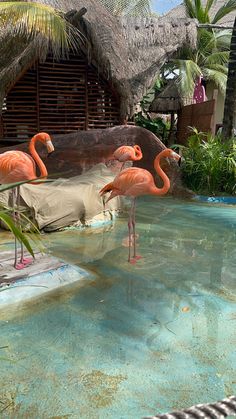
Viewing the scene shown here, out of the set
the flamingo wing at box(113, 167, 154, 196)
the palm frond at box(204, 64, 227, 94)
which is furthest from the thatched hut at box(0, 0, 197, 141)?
the palm frond at box(204, 64, 227, 94)

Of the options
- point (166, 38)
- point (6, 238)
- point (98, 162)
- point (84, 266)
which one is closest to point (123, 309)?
point (84, 266)

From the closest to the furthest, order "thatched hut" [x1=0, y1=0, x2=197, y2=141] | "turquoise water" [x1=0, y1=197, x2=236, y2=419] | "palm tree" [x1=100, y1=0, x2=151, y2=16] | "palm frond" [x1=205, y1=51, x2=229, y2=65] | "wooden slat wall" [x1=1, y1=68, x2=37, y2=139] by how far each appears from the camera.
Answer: "turquoise water" [x1=0, y1=197, x2=236, y2=419], "thatched hut" [x1=0, y1=0, x2=197, y2=141], "wooden slat wall" [x1=1, y1=68, x2=37, y2=139], "palm tree" [x1=100, y1=0, x2=151, y2=16], "palm frond" [x1=205, y1=51, x2=229, y2=65]

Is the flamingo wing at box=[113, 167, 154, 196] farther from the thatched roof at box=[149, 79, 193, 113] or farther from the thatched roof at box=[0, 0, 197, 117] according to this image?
the thatched roof at box=[149, 79, 193, 113]

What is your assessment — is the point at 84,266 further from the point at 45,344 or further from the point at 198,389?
the point at 198,389

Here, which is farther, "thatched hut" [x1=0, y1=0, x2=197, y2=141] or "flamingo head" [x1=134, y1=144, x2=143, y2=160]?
"thatched hut" [x1=0, y1=0, x2=197, y2=141]

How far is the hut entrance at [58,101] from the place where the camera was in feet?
33.1

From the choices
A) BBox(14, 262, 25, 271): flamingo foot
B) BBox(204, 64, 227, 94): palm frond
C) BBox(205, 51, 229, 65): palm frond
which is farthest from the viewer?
BBox(205, 51, 229, 65): palm frond

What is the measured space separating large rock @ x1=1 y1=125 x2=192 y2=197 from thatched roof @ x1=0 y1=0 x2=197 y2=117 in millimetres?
1909

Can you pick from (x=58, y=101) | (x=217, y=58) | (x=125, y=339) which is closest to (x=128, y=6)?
(x=217, y=58)

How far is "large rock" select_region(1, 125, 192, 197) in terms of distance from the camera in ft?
26.4

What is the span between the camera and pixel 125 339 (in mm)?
3021

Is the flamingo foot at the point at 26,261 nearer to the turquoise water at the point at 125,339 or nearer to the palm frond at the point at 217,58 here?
the turquoise water at the point at 125,339

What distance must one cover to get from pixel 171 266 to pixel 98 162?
439 centimetres

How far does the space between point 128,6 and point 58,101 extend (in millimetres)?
6438
